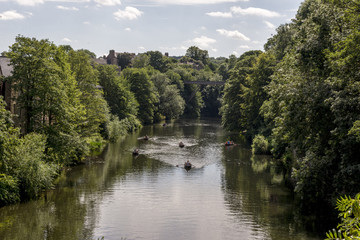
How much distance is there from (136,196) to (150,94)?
185 feet

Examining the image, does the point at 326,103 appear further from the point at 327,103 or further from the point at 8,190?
the point at 8,190

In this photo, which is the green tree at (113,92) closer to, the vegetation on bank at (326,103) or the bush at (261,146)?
the bush at (261,146)

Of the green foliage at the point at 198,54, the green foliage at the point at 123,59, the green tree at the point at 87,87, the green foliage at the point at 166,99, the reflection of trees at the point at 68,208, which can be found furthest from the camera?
the green foliage at the point at 198,54

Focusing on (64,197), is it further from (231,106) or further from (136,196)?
(231,106)

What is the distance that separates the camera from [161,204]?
2659 centimetres

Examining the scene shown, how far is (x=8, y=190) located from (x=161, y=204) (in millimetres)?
9909

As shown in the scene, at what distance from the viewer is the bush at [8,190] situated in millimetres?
23406

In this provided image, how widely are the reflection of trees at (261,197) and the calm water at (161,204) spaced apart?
6 centimetres

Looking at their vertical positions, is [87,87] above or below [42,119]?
above

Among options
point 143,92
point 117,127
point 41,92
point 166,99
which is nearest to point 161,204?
point 41,92

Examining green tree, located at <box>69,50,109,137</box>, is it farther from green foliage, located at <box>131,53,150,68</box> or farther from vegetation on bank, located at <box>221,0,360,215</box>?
green foliage, located at <box>131,53,150,68</box>

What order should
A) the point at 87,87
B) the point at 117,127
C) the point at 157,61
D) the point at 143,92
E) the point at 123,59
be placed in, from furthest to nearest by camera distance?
the point at 123,59
the point at 157,61
the point at 143,92
the point at 117,127
the point at 87,87

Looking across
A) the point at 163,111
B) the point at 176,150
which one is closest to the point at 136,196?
the point at 176,150

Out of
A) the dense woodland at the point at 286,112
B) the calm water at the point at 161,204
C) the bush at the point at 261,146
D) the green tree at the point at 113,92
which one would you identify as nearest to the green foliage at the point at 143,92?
the green tree at the point at 113,92
